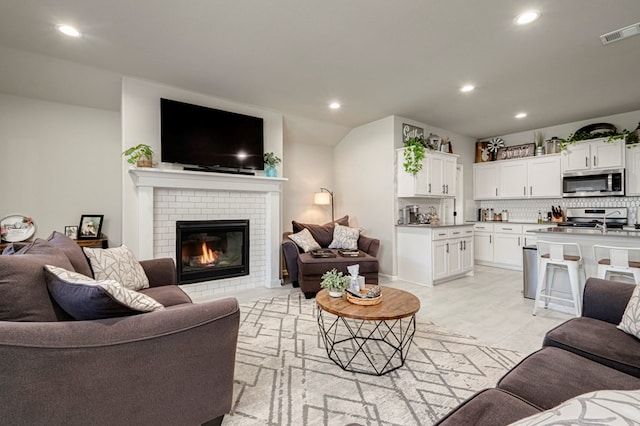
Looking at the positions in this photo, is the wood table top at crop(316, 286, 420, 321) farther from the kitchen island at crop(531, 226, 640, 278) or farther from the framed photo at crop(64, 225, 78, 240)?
the framed photo at crop(64, 225, 78, 240)

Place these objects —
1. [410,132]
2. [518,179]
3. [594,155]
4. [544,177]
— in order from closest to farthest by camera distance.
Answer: [594,155]
[410,132]
[544,177]
[518,179]

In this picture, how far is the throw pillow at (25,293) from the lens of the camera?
1156mm

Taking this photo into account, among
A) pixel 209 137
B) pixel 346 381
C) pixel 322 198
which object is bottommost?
pixel 346 381

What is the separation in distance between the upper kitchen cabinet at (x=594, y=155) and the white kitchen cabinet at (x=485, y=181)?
115cm

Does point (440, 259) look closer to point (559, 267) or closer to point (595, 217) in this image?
point (559, 267)

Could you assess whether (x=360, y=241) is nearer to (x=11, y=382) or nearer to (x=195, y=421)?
(x=195, y=421)

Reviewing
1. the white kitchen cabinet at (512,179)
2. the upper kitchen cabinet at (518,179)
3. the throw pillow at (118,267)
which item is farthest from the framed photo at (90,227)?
the white kitchen cabinet at (512,179)

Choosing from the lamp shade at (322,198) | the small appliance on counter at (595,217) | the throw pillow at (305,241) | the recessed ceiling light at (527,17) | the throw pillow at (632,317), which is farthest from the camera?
the lamp shade at (322,198)

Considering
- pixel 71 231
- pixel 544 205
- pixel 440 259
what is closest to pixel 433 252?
pixel 440 259

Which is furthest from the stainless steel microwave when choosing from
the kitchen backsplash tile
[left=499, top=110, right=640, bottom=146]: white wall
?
[left=499, top=110, right=640, bottom=146]: white wall

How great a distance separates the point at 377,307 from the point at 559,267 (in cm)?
250

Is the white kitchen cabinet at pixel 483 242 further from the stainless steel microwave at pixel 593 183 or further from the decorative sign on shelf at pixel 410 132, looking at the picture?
the decorative sign on shelf at pixel 410 132

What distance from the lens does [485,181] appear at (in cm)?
617

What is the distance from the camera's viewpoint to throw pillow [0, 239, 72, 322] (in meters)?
1.16
